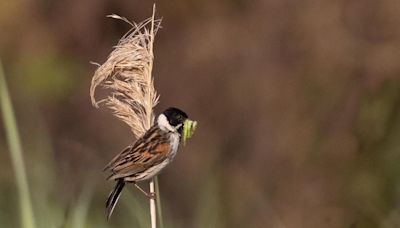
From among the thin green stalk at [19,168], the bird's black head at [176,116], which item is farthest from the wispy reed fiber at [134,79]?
the thin green stalk at [19,168]

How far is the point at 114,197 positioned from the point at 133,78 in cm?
38

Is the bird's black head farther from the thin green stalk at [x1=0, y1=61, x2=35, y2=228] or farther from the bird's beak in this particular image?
the thin green stalk at [x1=0, y1=61, x2=35, y2=228]

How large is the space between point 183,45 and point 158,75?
32 cm

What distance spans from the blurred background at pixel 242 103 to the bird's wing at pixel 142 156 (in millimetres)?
411

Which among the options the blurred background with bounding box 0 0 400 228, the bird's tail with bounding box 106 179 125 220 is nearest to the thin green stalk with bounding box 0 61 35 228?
the bird's tail with bounding box 106 179 125 220

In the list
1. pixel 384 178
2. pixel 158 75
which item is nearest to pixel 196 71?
pixel 158 75

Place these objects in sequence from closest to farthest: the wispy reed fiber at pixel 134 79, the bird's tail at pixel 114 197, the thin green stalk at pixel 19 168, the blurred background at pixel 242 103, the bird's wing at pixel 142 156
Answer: the thin green stalk at pixel 19 168, the wispy reed fiber at pixel 134 79, the bird's tail at pixel 114 197, the bird's wing at pixel 142 156, the blurred background at pixel 242 103

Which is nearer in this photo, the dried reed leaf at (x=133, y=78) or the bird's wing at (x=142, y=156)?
the dried reed leaf at (x=133, y=78)

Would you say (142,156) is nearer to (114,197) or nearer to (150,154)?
(150,154)

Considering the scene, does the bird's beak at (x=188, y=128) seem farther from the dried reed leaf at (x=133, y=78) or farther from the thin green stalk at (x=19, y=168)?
the thin green stalk at (x=19, y=168)

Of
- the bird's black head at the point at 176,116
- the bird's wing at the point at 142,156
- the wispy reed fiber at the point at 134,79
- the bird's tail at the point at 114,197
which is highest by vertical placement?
the wispy reed fiber at the point at 134,79

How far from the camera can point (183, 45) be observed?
8781 millimetres

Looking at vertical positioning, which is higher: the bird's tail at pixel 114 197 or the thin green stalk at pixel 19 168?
the thin green stalk at pixel 19 168

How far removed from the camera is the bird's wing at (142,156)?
361cm
